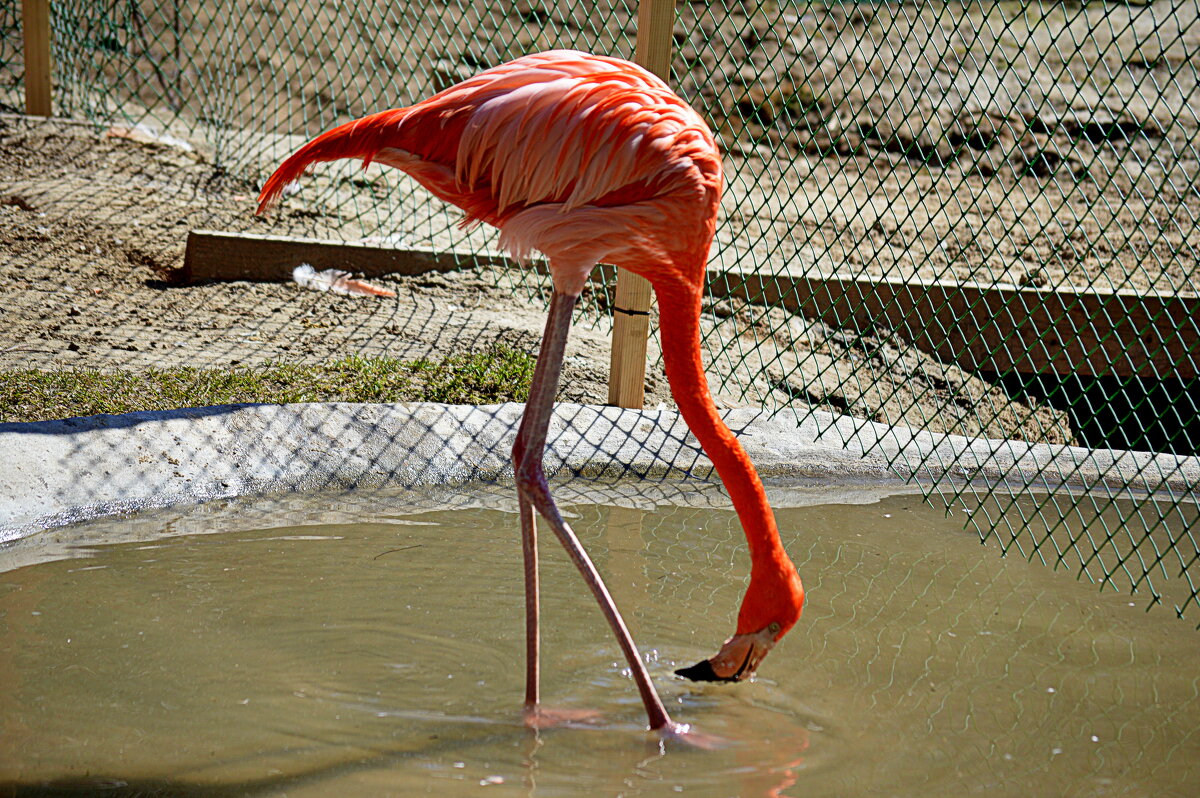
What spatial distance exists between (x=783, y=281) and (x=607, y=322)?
90 cm

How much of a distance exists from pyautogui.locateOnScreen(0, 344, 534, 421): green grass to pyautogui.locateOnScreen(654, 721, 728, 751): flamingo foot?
230cm

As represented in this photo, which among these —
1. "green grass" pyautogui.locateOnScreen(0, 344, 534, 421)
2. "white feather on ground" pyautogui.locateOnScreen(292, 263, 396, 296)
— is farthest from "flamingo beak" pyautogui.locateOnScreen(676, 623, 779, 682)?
"white feather on ground" pyautogui.locateOnScreen(292, 263, 396, 296)

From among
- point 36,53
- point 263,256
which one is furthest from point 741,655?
point 36,53

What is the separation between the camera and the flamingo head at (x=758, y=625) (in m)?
2.71

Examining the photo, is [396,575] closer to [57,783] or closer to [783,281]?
[57,783]

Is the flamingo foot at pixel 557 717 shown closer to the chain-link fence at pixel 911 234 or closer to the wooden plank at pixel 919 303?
the chain-link fence at pixel 911 234

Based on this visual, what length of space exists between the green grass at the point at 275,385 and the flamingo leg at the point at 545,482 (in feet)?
6.19

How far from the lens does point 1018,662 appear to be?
3287 mm

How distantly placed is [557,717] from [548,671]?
260 millimetres

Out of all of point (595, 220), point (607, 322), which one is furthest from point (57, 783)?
point (607, 322)

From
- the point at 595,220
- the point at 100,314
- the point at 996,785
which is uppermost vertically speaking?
the point at 595,220

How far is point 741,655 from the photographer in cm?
274

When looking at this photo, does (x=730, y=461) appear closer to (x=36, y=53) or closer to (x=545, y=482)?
(x=545, y=482)

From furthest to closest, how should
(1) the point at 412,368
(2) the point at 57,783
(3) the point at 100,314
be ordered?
1. (3) the point at 100,314
2. (1) the point at 412,368
3. (2) the point at 57,783
